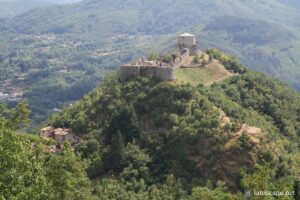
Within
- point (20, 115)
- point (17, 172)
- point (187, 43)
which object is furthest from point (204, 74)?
point (17, 172)

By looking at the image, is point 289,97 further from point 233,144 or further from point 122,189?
point 122,189

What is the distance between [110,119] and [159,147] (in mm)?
8508

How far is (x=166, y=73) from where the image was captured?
8019 centimetres

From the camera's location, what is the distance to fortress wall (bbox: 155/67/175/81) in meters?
80.1

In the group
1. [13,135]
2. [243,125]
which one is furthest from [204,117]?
[13,135]

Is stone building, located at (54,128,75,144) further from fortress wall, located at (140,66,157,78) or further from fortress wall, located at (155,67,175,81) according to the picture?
fortress wall, located at (155,67,175,81)

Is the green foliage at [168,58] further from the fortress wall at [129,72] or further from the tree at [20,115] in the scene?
the tree at [20,115]

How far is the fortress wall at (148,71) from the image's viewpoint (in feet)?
267

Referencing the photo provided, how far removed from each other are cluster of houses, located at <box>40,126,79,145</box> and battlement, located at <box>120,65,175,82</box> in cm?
1208

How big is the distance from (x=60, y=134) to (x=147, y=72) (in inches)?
609

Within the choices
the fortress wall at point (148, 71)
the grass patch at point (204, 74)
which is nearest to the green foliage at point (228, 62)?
the grass patch at point (204, 74)

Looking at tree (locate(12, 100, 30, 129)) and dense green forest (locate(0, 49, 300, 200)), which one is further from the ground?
tree (locate(12, 100, 30, 129))

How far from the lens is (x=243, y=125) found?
73.7 m

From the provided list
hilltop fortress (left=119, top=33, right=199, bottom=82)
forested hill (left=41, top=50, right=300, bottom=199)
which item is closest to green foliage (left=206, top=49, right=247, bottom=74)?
hilltop fortress (left=119, top=33, right=199, bottom=82)
